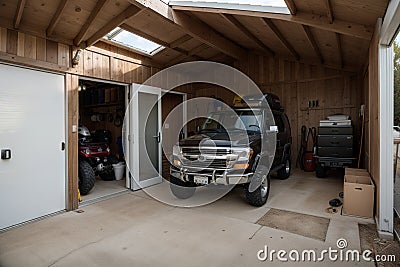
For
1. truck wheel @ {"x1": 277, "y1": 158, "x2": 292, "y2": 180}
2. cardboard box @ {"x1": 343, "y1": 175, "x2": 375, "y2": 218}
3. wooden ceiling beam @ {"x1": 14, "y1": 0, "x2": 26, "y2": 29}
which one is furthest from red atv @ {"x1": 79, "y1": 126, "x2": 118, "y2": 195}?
cardboard box @ {"x1": 343, "y1": 175, "x2": 375, "y2": 218}

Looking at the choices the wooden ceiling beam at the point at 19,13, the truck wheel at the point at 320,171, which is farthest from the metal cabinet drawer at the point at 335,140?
the wooden ceiling beam at the point at 19,13

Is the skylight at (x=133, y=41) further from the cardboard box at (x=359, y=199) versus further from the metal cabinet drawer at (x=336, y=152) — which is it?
the cardboard box at (x=359, y=199)

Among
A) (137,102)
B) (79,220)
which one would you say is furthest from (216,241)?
(137,102)

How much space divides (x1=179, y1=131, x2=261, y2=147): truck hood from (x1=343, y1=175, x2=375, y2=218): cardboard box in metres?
1.53

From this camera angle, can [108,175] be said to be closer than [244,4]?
No

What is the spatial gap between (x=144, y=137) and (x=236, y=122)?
2.23 m

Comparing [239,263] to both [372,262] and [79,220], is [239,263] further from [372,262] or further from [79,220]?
[79,220]

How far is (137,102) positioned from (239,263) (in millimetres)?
3869

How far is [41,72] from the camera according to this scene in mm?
3783

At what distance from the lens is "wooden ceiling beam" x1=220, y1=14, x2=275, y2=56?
4.46 metres

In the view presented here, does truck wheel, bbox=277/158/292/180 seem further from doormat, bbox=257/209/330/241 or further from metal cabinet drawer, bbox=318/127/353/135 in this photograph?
doormat, bbox=257/209/330/241

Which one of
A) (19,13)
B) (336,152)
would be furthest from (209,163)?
(336,152)

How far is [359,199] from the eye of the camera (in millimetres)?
3531

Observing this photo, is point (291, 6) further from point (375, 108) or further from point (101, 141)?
point (101, 141)
